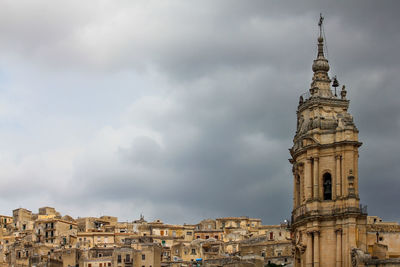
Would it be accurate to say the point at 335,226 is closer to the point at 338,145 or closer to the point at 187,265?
the point at 338,145

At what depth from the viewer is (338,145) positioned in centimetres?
5631

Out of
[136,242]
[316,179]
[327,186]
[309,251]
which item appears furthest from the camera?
[136,242]

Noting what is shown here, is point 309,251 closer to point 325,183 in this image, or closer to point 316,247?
point 316,247

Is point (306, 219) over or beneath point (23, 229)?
beneath

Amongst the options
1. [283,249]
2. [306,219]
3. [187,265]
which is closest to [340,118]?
[306,219]

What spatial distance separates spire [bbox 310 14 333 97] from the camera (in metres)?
59.6

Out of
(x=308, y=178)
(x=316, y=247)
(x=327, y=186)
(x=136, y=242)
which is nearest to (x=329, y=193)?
(x=327, y=186)

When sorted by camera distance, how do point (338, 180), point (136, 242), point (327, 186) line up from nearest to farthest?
point (338, 180) < point (327, 186) < point (136, 242)

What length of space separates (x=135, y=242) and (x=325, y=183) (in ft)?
217

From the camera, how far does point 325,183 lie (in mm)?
57094

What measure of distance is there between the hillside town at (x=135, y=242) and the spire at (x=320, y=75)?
35.7 m

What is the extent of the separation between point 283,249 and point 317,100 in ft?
153

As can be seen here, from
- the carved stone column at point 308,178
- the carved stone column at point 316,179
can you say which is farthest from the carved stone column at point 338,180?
the carved stone column at point 308,178

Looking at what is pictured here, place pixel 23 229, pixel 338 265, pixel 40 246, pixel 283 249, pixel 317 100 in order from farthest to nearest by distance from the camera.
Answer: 1. pixel 23 229
2. pixel 40 246
3. pixel 283 249
4. pixel 317 100
5. pixel 338 265
